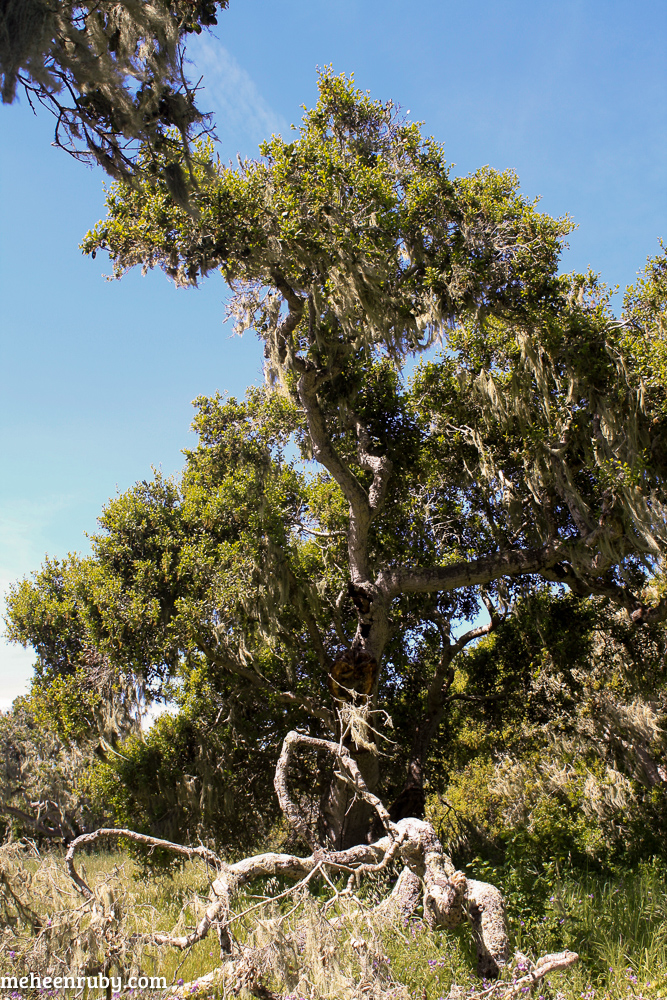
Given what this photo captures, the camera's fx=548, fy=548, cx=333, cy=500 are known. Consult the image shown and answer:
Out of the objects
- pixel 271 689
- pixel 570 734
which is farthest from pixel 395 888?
pixel 570 734

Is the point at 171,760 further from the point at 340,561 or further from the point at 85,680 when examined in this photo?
the point at 340,561

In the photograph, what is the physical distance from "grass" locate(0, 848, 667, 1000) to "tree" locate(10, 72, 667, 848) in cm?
222

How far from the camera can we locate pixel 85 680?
9.68 metres

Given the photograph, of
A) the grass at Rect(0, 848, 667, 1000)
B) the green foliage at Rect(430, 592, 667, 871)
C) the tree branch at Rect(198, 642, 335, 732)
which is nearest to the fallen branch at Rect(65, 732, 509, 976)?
the grass at Rect(0, 848, 667, 1000)

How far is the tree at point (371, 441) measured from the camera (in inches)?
281

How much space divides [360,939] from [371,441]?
7.00 meters

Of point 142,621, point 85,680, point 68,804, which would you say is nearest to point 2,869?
point 142,621

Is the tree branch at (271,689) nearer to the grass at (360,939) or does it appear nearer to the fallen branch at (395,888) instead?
the grass at (360,939)

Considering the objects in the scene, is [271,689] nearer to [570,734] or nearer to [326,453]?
[326,453]

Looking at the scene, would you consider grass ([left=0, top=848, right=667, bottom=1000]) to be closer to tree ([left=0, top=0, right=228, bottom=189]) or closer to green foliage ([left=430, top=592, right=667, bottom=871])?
green foliage ([left=430, top=592, right=667, bottom=871])

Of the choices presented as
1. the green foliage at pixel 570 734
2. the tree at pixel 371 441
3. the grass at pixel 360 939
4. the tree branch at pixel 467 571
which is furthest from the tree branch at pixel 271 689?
the grass at pixel 360 939

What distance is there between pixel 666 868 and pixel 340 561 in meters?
6.10

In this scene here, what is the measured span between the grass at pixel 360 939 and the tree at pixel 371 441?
7.29 ft

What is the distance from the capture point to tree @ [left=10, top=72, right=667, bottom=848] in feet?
23.4
